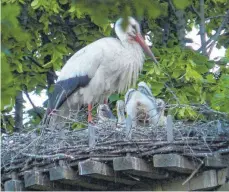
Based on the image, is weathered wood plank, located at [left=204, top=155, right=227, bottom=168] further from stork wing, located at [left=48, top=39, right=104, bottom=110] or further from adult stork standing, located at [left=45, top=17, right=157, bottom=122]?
stork wing, located at [left=48, top=39, right=104, bottom=110]

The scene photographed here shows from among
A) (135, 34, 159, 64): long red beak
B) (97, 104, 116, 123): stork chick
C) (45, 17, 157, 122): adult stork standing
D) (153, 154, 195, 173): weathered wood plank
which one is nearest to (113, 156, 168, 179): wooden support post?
(153, 154, 195, 173): weathered wood plank

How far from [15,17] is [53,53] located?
24.1 feet

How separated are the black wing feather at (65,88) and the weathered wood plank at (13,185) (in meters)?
2.62

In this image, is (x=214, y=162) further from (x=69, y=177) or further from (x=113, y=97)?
(x=113, y=97)

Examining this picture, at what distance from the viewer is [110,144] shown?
718cm

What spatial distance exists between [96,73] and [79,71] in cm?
19

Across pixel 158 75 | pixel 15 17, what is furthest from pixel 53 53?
pixel 15 17

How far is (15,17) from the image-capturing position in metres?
4.57

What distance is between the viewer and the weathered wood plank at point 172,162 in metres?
6.83

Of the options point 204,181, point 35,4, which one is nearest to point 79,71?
point 35,4

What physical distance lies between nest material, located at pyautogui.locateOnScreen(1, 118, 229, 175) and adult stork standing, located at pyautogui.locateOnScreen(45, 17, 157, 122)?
2.06m

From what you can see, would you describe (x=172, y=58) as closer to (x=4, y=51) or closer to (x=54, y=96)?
(x=54, y=96)

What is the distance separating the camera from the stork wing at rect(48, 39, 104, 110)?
9940 millimetres

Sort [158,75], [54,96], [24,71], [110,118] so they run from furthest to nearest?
[24,71], [158,75], [54,96], [110,118]
